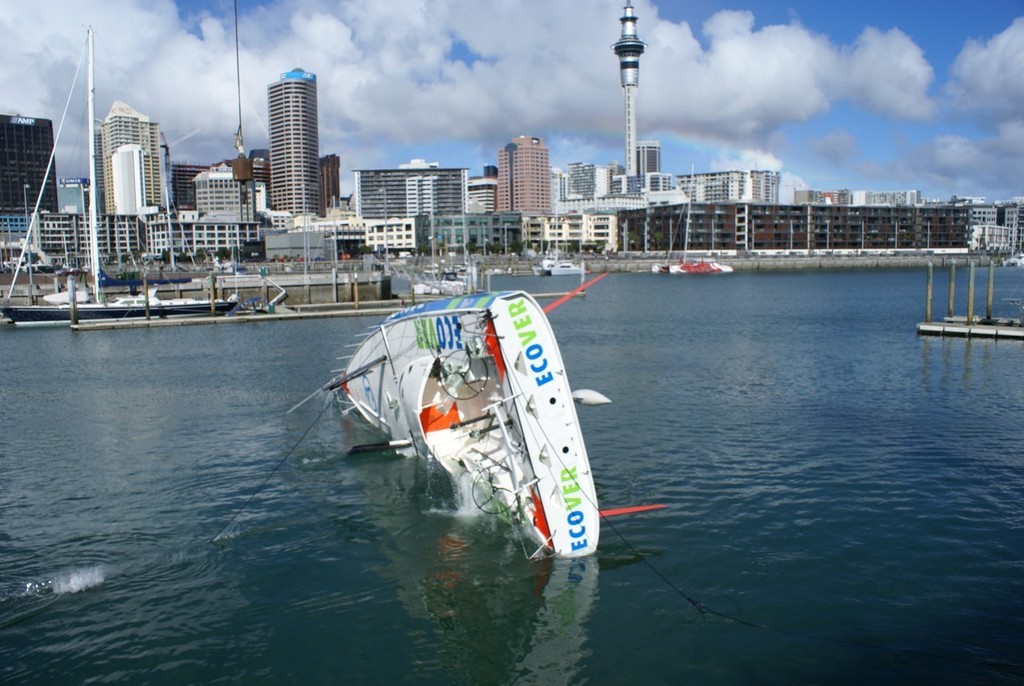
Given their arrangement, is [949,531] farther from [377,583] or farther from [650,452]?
[377,583]

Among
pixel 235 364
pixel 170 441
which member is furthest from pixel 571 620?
pixel 235 364

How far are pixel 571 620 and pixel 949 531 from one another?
8.62 metres

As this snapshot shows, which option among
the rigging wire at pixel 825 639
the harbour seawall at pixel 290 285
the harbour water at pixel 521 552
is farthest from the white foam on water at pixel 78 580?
the harbour seawall at pixel 290 285

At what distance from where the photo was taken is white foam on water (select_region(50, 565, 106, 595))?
47.0ft

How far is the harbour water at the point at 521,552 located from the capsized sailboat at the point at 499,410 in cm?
77

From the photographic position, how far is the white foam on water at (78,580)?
14.3 metres

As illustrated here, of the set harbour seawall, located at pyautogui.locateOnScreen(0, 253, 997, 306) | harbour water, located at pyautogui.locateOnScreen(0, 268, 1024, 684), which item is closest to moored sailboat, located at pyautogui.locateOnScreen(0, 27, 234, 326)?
harbour seawall, located at pyautogui.locateOnScreen(0, 253, 997, 306)

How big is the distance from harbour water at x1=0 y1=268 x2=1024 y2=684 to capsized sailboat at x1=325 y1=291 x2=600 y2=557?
30.5 inches

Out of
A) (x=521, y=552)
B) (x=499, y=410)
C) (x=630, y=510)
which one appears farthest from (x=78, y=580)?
(x=630, y=510)

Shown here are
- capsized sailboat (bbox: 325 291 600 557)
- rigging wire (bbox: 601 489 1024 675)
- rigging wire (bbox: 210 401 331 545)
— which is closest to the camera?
rigging wire (bbox: 601 489 1024 675)

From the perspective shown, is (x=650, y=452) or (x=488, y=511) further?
(x=650, y=452)

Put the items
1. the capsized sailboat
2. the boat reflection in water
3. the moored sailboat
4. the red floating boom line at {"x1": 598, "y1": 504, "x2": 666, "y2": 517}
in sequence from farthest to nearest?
1. the moored sailboat
2. the red floating boom line at {"x1": 598, "y1": 504, "x2": 666, "y2": 517}
3. the capsized sailboat
4. the boat reflection in water

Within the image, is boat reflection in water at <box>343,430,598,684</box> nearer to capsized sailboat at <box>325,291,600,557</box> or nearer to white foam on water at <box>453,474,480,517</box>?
white foam on water at <box>453,474,480,517</box>

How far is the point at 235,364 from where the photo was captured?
4094 cm
